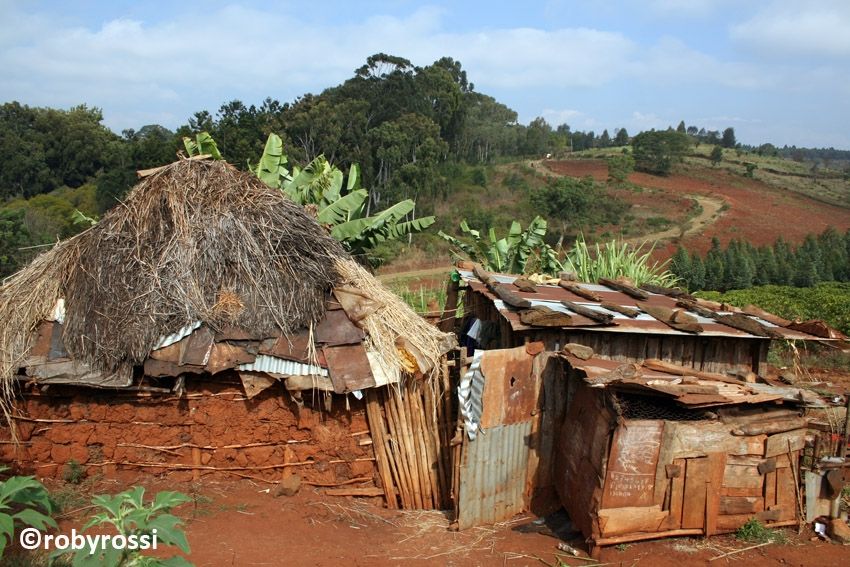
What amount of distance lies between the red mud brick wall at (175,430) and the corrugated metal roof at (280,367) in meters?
0.27

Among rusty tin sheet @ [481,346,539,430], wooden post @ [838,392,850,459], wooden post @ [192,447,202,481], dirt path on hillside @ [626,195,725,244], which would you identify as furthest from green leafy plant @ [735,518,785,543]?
dirt path on hillside @ [626,195,725,244]

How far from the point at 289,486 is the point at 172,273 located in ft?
8.76

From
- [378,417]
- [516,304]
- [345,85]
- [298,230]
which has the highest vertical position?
[345,85]

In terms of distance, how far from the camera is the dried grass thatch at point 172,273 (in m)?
6.76

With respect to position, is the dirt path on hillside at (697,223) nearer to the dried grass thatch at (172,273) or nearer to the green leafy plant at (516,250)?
the green leafy plant at (516,250)

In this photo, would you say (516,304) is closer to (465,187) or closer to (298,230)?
(298,230)

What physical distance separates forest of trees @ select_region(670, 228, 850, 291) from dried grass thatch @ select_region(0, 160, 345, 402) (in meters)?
19.1

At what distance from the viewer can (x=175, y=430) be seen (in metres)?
6.86

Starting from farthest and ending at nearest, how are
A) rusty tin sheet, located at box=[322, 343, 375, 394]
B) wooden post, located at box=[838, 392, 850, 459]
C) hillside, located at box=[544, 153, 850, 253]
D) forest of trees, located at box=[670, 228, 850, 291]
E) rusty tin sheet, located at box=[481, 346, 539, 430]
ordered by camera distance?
hillside, located at box=[544, 153, 850, 253] → forest of trees, located at box=[670, 228, 850, 291] → rusty tin sheet, located at box=[322, 343, 375, 394] → rusty tin sheet, located at box=[481, 346, 539, 430] → wooden post, located at box=[838, 392, 850, 459]

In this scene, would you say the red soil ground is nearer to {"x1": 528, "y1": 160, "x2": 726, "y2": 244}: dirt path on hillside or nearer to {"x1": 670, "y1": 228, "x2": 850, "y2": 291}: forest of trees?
{"x1": 670, "y1": 228, "x2": 850, "y2": 291}: forest of trees

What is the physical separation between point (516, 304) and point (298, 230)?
9.01ft

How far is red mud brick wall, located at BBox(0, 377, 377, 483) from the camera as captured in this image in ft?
22.3

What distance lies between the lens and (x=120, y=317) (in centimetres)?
675

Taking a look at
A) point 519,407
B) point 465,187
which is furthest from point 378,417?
point 465,187
